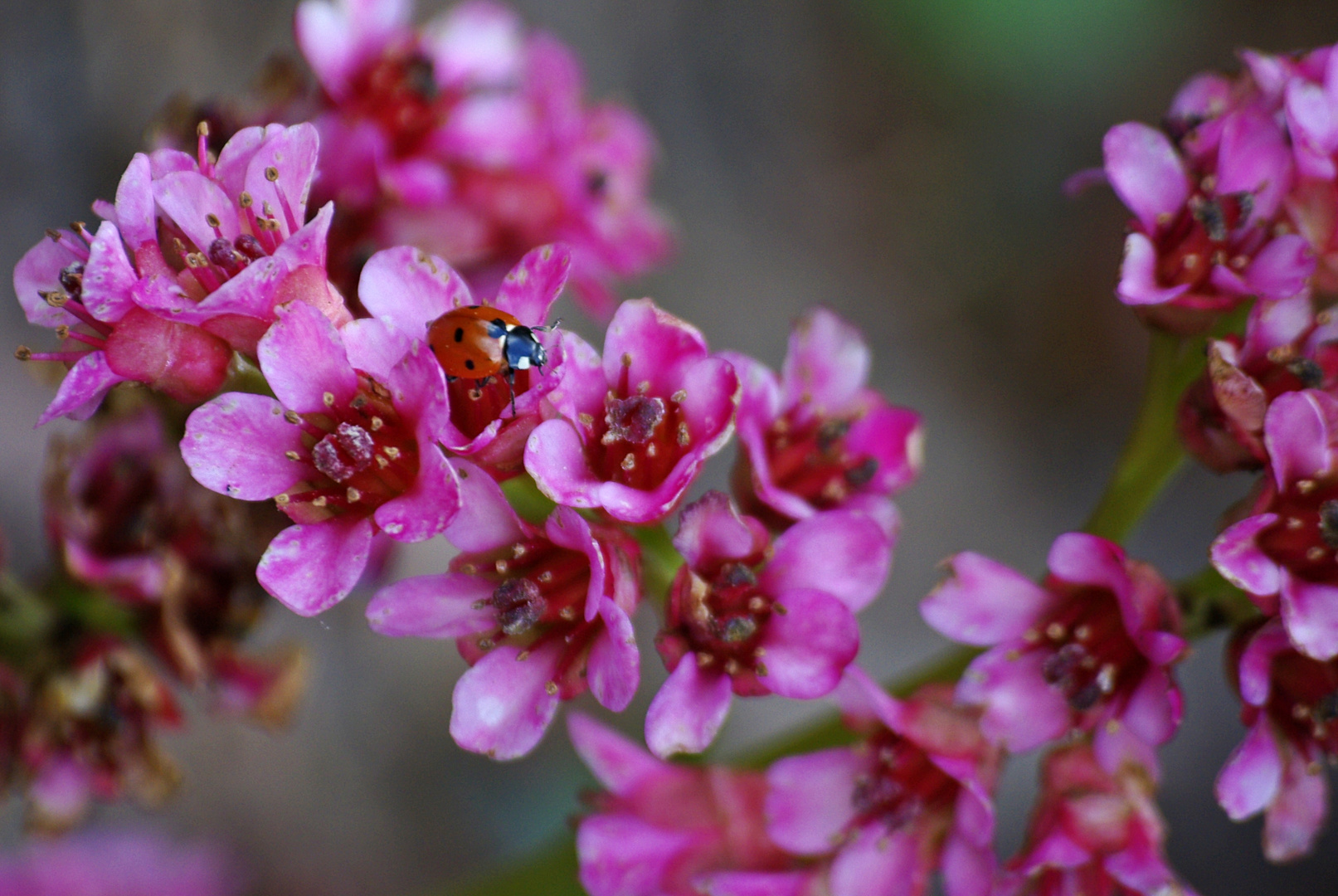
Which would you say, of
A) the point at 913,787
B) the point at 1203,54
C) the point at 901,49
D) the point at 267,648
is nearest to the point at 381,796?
the point at 267,648

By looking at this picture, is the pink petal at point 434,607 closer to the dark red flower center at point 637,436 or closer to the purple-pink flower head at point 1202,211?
the dark red flower center at point 637,436

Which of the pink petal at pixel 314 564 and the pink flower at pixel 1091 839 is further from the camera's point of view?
the pink flower at pixel 1091 839

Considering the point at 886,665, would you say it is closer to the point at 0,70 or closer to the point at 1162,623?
the point at 1162,623

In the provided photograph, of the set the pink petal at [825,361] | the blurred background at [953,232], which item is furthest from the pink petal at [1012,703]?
the blurred background at [953,232]

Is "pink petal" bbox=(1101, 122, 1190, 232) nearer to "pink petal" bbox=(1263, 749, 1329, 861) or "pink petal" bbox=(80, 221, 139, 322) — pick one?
"pink petal" bbox=(1263, 749, 1329, 861)

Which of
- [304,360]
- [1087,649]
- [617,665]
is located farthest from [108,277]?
[1087,649]

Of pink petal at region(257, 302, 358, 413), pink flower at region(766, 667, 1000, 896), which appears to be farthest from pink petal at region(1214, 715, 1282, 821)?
pink petal at region(257, 302, 358, 413)

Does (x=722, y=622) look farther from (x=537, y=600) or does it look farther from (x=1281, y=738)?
(x=1281, y=738)
